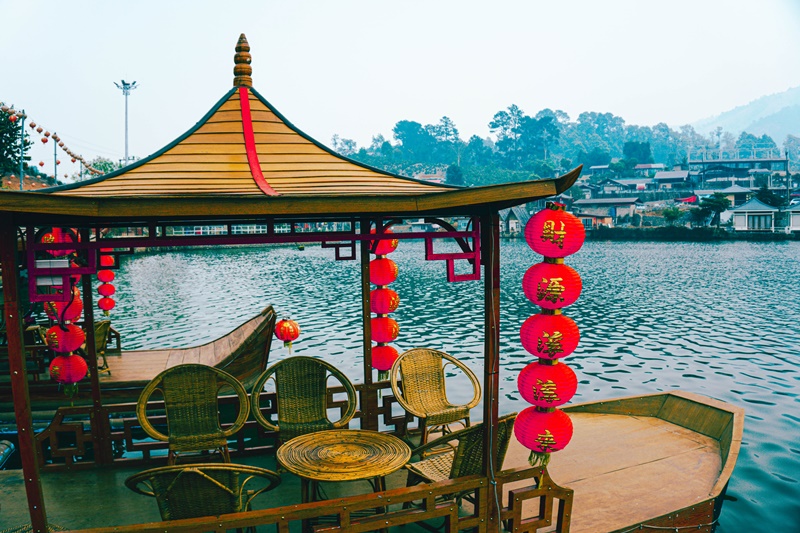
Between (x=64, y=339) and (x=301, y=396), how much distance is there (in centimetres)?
424

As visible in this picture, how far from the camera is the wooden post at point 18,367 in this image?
380 cm

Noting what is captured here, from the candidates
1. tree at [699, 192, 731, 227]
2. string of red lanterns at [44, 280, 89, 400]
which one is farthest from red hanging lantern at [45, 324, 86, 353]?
tree at [699, 192, 731, 227]

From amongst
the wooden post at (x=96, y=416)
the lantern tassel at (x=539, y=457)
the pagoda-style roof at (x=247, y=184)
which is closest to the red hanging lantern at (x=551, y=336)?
the lantern tassel at (x=539, y=457)

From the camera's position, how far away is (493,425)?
14.3 feet

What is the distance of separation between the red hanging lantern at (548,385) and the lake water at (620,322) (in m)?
4.64

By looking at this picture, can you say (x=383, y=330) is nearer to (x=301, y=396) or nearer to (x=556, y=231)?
(x=301, y=396)

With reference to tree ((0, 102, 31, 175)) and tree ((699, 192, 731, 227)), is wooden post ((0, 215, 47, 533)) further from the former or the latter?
tree ((699, 192, 731, 227))

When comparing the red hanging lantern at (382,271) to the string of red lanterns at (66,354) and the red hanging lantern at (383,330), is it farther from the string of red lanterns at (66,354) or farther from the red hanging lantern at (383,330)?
the string of red lanterns at (66,354)

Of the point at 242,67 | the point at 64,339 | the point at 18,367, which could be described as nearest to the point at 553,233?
the point at 242,67

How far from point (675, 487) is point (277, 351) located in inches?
545

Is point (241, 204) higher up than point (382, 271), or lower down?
higher up

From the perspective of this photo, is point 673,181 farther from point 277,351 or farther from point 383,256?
point 383,256

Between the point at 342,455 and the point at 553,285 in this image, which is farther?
the point at 342,455

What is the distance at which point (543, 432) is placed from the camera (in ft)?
14.5
